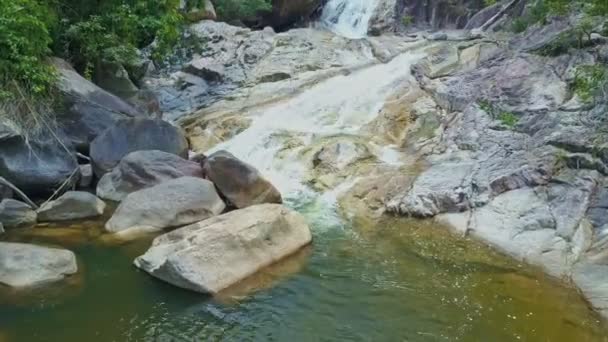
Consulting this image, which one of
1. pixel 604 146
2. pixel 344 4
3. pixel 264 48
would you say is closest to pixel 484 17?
pixel 344 4

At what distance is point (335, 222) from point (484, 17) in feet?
45.1

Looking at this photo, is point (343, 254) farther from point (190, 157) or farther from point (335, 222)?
point (190, 157)

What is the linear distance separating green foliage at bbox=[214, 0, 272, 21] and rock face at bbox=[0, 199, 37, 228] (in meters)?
13.5

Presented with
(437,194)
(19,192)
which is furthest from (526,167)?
(19,192)

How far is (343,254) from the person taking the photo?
29.9 feet

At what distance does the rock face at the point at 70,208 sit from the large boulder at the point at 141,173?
2.72ft

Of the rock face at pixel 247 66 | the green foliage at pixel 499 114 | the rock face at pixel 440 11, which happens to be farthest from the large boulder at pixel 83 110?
the rock face at pixel 440 11

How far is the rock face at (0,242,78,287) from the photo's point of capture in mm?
7770

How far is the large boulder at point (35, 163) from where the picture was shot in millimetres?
10852

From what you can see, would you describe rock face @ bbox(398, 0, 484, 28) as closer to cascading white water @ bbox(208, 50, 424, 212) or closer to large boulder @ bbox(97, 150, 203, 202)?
cascading white water @ bbox(208, 50, 424, 212)

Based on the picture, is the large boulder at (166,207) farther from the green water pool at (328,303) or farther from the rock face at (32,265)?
the rock face at (32,265)

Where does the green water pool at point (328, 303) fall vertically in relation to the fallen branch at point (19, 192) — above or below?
below

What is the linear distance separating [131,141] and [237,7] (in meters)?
10.8

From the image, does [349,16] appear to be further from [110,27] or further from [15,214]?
[15,214]
